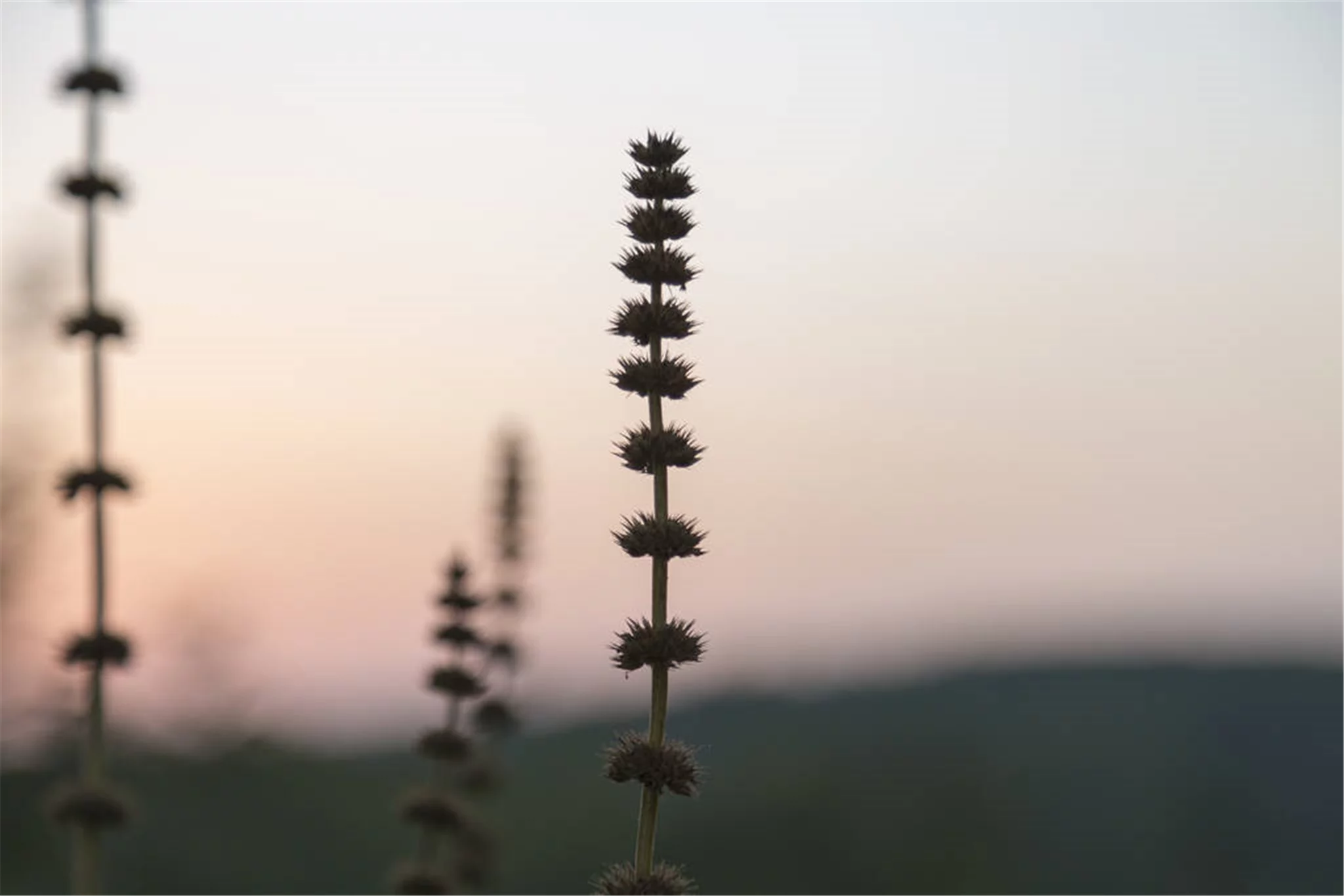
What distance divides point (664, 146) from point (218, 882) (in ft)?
144

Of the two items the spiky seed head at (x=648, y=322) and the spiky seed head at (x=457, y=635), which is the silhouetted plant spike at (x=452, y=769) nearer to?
the spiky seed head at (x=457, y=635)

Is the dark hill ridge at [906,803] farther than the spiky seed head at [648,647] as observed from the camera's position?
Yes

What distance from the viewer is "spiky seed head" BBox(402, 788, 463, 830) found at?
33.0 ft

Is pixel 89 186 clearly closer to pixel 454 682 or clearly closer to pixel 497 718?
pixel 454 682

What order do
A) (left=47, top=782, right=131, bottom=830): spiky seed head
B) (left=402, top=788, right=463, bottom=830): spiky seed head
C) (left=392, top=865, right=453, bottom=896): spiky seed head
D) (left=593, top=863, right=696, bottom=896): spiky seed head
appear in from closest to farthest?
(left=593, top=863, right=696, bottom=896): spiky seed head
(left=47, top=782, right=131, bottom=830): spiky seed head
(left=392, top=865, right=453, bottom=896): spiky seed head
(left=402, top=788, right=463, bottom=830): spiky seed head

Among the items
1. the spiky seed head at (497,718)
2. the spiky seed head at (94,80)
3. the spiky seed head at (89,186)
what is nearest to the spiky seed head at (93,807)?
the spiky seed head at (89,186)

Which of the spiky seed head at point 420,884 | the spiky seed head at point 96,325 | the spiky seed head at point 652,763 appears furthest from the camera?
the spiky seed head at point 420,884

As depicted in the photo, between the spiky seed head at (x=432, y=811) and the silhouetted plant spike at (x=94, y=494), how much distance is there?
3.42 meters

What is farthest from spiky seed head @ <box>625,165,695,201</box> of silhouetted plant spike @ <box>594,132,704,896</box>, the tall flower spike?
the tall flower spike

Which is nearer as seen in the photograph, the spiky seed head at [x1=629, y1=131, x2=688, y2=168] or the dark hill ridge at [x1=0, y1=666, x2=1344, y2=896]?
the spiky seed head at [x1=629, y1=131, x2=688, y2=168]

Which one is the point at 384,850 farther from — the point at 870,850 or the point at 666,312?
the point at 666,312

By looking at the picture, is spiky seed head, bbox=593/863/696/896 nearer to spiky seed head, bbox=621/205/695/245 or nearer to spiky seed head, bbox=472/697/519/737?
spiky seed head, bbox=621/205/695/245

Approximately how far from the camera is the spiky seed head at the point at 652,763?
18.4 feet

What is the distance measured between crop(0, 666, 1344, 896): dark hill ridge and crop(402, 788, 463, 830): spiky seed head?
1776 cm
